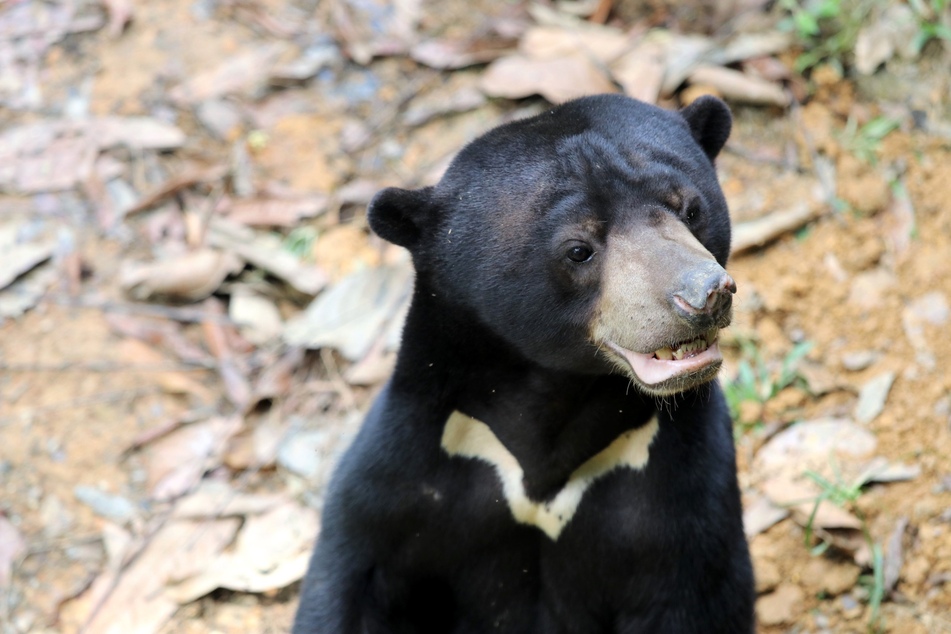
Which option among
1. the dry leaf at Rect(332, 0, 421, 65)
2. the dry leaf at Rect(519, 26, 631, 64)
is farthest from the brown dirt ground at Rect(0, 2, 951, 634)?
the dry leaf at Rect(332, 0, 421, 65)

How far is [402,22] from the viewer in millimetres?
7316

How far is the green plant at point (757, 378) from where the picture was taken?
17.7 feet

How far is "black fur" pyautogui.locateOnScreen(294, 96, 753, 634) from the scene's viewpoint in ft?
11.0

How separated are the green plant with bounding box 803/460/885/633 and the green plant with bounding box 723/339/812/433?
460 millimetres

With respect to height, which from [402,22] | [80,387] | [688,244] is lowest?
[80,387]

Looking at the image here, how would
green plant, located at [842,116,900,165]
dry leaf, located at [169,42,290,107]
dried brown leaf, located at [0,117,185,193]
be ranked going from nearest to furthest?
green plant, located at [842,116,900,165] < dried brown leaf, located at [0,117,185,193] < dry leaf, located at [169,42,290,107]

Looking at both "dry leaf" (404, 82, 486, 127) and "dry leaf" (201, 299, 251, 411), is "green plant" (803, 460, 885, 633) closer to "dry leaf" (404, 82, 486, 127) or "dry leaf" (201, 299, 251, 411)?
"dry leaf" (201, 299, 251, 411)

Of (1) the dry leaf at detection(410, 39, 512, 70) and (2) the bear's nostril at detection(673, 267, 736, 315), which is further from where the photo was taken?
(1) the dry leaf at detection(410, 39, 512, 70)

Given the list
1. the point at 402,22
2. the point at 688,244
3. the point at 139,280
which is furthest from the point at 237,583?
the point at 402,22

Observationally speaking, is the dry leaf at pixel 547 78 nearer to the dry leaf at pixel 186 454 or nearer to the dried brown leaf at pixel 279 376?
the dried brown leaf at pixel 279 376

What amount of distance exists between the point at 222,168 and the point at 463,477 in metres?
3.56

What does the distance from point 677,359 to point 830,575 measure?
2.06m

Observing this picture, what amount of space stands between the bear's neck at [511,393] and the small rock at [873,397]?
1.98 metres

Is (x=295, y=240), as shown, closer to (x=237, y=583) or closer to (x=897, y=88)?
(x=237, y=583)
